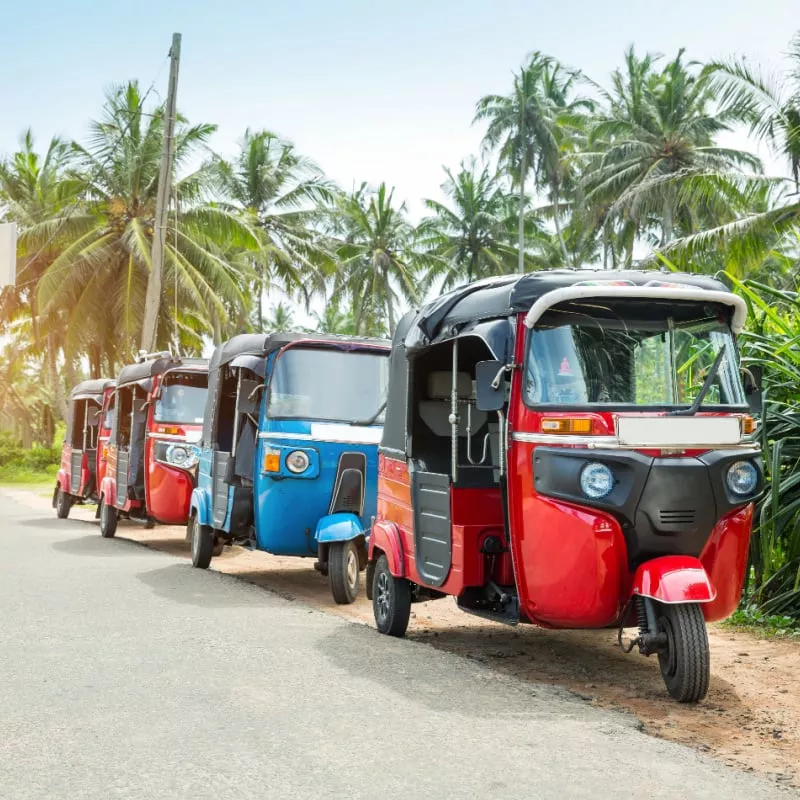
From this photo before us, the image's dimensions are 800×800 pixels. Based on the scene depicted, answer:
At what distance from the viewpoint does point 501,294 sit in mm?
6930

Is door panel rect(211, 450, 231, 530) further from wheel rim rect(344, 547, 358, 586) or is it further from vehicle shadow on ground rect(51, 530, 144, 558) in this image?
vehicle shadow on ground rect(51, 530, 144, 558)

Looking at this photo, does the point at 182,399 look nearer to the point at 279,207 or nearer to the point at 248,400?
the point at 248,400

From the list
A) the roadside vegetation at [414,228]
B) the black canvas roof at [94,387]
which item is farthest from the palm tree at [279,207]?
the black canvas roof at [94,387]

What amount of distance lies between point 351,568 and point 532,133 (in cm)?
4327

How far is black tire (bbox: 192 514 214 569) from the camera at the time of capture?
12539 millimetres

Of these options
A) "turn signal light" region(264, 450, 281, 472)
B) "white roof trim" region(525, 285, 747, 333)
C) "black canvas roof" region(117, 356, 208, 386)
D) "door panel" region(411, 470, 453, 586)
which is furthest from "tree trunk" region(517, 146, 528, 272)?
"white roof trim" region(525, 285, 747, 333)

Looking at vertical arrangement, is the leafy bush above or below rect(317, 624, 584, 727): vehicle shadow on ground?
above

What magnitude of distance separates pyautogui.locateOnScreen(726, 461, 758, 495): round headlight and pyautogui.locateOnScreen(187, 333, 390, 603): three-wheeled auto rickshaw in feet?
13.9

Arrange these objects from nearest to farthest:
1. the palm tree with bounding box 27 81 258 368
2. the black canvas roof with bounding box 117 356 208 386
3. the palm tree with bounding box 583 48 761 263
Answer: the black canvas roof with bounding box 117 356 208 386 → the palm tree with bounding box 27 81 258 368 → the palm tree with bounding box 583 48 761 263

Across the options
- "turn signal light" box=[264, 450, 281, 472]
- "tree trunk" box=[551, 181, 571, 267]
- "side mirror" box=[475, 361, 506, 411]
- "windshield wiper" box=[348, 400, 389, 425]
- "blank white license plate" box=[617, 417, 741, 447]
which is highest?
"tree trunk" box=[551, 181, 571, 267]

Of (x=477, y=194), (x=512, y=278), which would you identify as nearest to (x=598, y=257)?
(x=477, y=194)

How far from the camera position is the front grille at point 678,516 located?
6.29 m

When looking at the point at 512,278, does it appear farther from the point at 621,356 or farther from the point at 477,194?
the point at 477,194

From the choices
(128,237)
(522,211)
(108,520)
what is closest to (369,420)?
(108,520)
